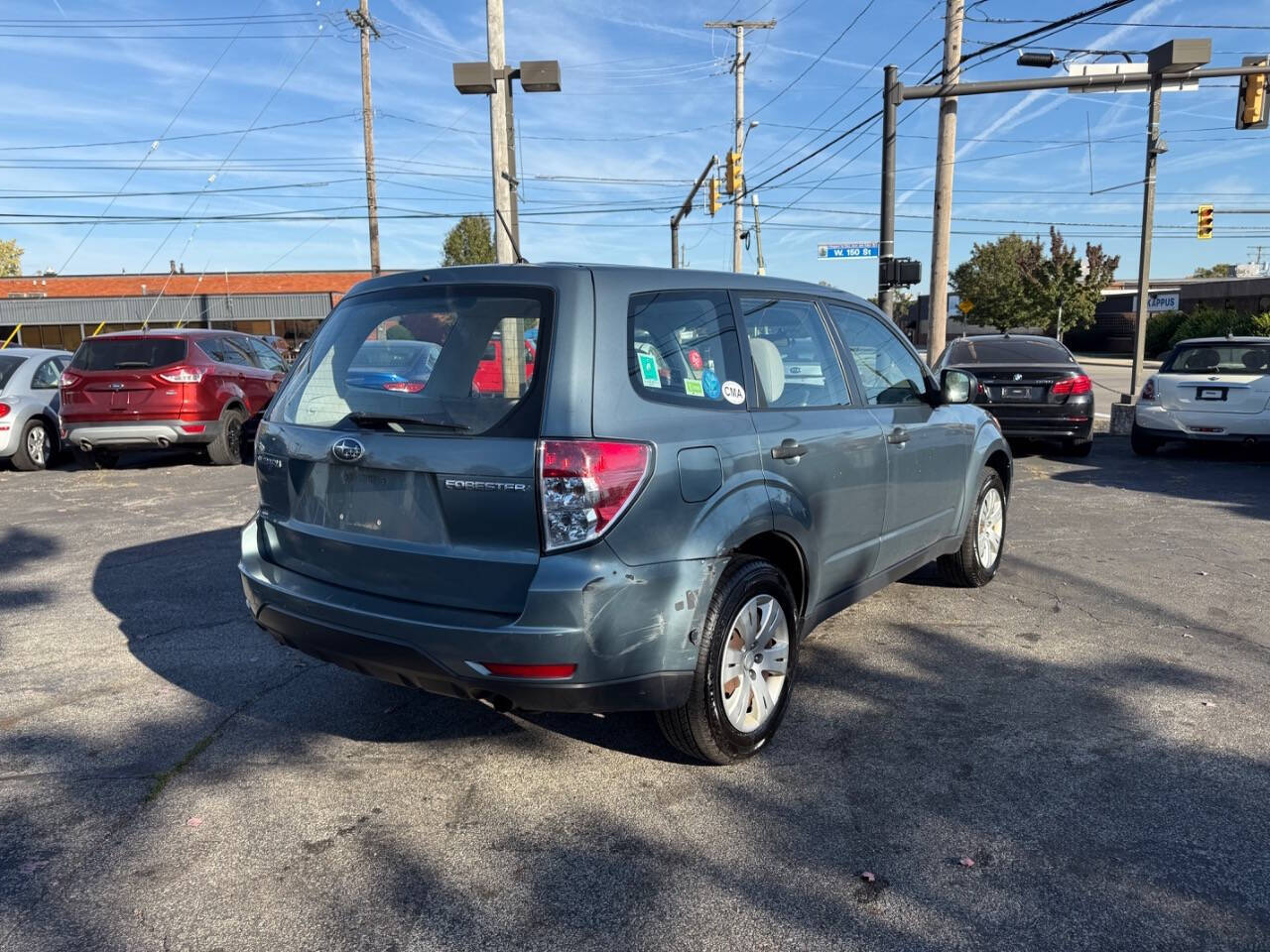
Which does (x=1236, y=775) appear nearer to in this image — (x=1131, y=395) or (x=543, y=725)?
(x=543, y=725)

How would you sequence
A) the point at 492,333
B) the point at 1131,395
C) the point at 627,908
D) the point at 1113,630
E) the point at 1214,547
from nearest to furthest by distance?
1. the point at 627,908
2. the point at 492,333
3. the point at 1113,630
4. the point at 1214,547
5. the point at 1131,395

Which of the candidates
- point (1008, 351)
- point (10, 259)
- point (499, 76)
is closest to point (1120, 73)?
point (1008, 351)

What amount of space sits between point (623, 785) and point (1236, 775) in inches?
86.1

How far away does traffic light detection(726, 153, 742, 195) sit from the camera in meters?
24.6

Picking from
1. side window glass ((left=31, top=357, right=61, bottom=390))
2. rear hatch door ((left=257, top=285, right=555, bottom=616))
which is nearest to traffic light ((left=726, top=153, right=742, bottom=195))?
side window glass ((left=31, top=357, right=61, bottom=390))

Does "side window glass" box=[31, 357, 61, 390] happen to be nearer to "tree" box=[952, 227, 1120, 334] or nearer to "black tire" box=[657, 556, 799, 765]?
"black tire" box=[657, 556, 799, 765]

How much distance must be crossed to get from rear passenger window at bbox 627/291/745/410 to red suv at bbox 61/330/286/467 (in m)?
8.92

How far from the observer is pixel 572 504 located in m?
2.93

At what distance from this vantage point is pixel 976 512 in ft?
18.6

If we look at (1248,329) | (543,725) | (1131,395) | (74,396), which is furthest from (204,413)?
(1248,329)

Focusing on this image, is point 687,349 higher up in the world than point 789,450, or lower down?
higher up

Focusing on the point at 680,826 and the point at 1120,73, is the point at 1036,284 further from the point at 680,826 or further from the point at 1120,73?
the point at 680,826

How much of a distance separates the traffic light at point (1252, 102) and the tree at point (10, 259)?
274 ft

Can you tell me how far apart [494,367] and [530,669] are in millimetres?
993
